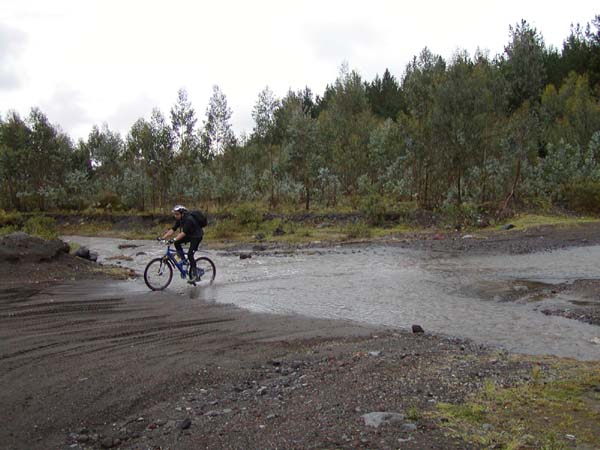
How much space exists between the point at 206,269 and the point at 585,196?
23547 mm

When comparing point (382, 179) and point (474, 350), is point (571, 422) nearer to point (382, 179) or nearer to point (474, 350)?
point (474, 350)

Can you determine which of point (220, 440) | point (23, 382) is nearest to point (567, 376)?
point (220, 440)

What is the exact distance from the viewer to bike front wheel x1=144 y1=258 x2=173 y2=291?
1495 centimetres

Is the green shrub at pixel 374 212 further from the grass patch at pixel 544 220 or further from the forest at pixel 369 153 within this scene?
the grass patch at pixel 544 220

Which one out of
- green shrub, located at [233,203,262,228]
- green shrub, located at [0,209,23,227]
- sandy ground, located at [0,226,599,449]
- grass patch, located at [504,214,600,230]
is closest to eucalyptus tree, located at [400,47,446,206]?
grass patch, located at [504,214,600,230]

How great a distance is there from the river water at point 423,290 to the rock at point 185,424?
17.8 feet

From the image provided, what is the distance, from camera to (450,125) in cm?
3158

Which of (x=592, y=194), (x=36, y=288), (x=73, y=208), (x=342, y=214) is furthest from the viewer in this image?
(x=73, y=208)

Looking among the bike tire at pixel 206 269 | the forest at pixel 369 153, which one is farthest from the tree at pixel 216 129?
the bike tire at pixel 206 269

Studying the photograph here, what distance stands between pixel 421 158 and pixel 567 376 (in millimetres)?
28542

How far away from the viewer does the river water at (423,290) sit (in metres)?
9.71

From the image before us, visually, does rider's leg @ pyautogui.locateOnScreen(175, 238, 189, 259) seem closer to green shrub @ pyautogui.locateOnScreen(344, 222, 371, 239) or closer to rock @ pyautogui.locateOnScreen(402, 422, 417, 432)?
rock @ pyautogui.locateOnScreen(402, 422, 417, 432)

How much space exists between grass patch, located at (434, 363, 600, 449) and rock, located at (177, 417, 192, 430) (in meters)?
2.51

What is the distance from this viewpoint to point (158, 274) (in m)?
15.4
